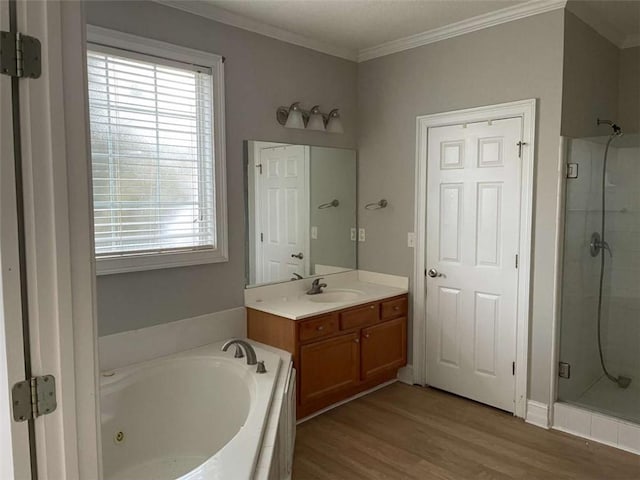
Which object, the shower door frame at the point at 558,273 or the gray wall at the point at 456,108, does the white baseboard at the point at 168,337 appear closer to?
the gray wall at the point at 456,108

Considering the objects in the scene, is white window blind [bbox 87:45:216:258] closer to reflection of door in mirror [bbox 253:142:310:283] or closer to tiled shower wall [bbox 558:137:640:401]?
reflection of door in mirror [bbox 253:142:310:283]

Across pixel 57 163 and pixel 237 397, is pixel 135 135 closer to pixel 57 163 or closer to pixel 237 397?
pixel 237 397

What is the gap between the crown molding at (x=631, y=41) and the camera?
3.65 m

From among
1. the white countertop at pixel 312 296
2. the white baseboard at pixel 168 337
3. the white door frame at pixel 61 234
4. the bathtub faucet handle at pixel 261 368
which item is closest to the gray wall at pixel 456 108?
the white countertop at pixel 312 296

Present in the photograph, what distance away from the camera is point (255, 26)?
10.8 ft

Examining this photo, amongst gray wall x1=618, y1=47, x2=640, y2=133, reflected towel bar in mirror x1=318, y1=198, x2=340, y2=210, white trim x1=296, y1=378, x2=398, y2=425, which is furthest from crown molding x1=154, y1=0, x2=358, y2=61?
white trim x1=296, y1=378, x2=398, y2=425

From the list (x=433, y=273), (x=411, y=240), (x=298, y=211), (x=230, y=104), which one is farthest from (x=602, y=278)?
(x=230, y=104)

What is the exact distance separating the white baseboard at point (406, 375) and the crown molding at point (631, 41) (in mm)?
2911

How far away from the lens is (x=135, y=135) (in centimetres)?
276

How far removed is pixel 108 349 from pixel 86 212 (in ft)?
5.87

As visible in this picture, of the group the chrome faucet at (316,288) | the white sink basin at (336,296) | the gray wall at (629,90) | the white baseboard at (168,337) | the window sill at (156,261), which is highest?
the gray wall at (629,90)

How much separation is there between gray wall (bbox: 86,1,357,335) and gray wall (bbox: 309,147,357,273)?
0.14m

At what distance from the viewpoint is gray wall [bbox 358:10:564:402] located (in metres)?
3.05

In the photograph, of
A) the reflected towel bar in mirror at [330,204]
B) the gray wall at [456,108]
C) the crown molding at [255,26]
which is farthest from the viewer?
the reflected towel bar in mirror at [330,204]
